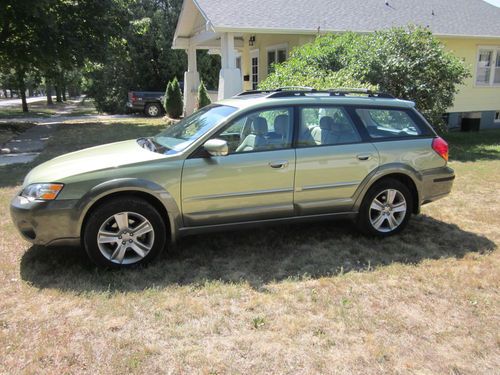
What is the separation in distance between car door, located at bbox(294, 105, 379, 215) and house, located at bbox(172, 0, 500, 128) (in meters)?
8.45

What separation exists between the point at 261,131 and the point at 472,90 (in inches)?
570

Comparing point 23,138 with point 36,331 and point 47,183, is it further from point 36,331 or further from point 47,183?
point 36,331

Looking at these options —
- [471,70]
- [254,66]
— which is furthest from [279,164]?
[254,66]

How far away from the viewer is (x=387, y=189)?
5035 mm

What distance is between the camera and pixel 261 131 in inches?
183

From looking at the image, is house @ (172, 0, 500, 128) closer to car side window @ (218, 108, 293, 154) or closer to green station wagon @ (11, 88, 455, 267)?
green station wagon @ (11, 88, 455, 267)

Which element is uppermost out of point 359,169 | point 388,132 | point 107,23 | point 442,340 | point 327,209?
point 107,23

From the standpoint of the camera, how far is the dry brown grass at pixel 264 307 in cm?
300

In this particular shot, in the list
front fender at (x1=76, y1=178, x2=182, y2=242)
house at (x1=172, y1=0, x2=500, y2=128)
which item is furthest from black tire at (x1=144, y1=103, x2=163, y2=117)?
front fender at (x1=76, y1=178, x2=182, y2=242)

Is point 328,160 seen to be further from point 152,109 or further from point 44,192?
point 152,109

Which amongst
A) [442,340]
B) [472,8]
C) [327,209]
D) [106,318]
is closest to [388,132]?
[327,209]

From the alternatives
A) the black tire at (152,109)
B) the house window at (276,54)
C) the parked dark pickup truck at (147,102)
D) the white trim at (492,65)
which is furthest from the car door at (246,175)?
the black tire at (152,109)

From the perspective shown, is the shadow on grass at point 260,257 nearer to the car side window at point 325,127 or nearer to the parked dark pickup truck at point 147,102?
the car side window at point 325,127

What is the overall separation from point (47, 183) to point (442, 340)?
362cm
